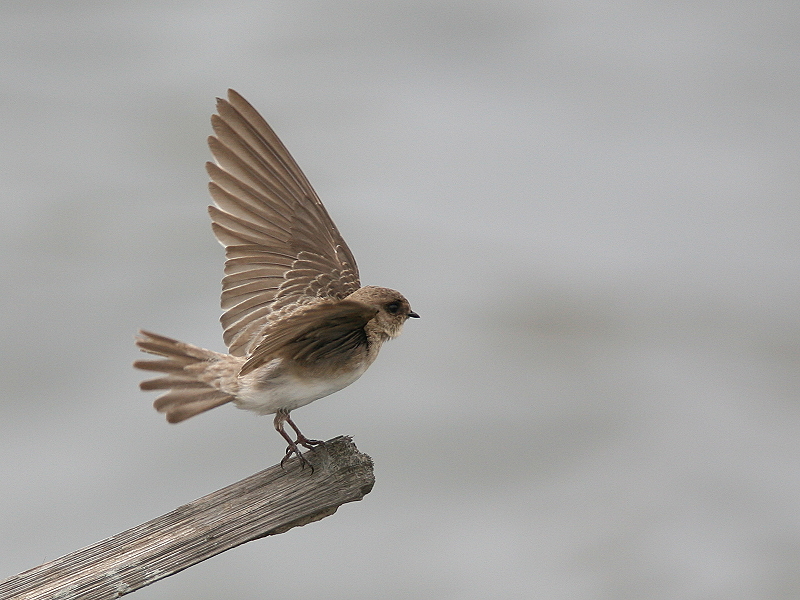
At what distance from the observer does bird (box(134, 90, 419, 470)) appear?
3336 millimetres

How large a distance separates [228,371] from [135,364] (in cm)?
38

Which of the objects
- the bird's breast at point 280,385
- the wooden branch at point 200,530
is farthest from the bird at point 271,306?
the wooden branch at point 200,530

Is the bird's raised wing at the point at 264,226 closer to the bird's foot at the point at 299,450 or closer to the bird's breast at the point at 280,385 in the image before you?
the bird's breast at the point at 280,385

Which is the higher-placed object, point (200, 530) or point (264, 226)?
point (264, 226)

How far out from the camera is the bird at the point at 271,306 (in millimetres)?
3336

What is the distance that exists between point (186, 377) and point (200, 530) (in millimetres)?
739

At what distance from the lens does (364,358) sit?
11.7ft

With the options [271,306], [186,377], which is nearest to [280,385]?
[186,377]

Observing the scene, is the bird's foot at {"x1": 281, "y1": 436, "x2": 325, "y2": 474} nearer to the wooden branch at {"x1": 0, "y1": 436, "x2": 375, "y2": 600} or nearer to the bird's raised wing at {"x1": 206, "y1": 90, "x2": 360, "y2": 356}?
the wooden branch at {"x1": 0, "y1": 436, "x2": 375, "y2": 600}

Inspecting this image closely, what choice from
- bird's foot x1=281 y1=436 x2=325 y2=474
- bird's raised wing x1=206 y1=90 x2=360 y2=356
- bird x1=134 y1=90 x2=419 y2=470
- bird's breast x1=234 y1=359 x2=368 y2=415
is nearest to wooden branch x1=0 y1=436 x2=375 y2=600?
bird's foot x1=281 y1=436 x2=325 y2=474

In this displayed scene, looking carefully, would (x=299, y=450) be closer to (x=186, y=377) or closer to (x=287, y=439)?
(x=287, y=439)

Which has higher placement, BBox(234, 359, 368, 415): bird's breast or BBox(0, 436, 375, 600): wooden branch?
BBox(234, 359, 368, 415): bird's breast

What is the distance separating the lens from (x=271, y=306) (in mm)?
3975

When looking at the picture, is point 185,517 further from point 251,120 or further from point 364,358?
point 251,120
